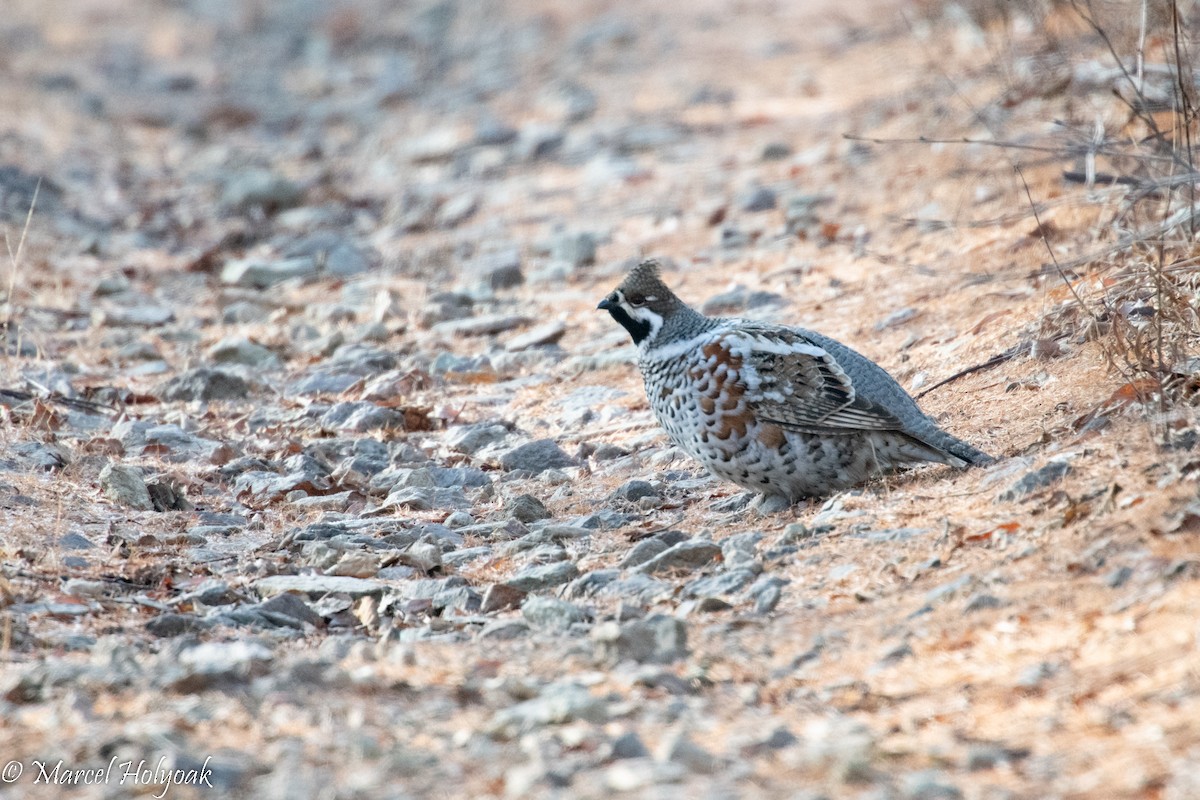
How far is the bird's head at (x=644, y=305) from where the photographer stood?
770cm

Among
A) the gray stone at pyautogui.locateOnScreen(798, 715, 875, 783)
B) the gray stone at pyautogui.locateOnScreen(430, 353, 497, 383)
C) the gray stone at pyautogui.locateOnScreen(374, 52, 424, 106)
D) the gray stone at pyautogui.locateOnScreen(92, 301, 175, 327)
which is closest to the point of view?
the gray stone at pyautogui.locateOnScreen(798, 715, 875, 783)

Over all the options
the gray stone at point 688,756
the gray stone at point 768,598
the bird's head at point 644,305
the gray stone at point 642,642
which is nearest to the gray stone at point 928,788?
the gray stone at point 688,756

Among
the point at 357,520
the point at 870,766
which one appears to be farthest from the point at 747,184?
the point at 870,766

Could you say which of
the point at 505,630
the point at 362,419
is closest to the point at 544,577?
the point at 505,630

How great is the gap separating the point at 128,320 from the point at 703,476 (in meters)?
6.19

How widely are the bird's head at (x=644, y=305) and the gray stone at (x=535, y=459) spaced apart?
1.13 m

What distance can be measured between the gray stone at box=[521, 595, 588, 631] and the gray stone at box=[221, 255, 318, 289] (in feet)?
27.2

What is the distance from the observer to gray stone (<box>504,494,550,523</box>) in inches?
294

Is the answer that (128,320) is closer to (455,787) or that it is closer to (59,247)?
(59,247)

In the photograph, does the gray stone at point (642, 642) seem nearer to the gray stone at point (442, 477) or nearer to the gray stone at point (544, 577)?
the gray stone at point (544, 577)

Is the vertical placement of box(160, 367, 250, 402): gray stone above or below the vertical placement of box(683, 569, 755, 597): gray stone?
above

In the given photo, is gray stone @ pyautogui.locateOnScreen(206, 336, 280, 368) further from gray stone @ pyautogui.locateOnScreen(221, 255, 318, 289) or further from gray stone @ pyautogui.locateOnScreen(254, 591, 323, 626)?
gray stone @ pyautogui.locateOnScreen(254, 591, 323, 626)

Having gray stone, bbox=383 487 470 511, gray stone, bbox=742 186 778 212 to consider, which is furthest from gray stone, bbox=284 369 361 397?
gray stone, bbox=742 186 778 212

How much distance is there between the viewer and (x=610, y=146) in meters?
17.0
